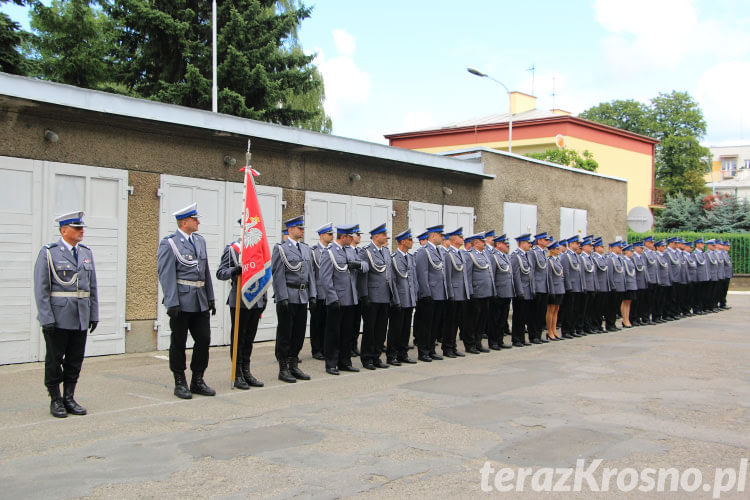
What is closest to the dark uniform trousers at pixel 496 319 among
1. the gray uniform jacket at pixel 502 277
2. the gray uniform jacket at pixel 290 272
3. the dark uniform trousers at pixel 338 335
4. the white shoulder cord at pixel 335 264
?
the gray uniform jacket at pixel 502 277

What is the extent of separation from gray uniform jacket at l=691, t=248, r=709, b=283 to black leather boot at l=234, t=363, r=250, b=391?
15.0 m

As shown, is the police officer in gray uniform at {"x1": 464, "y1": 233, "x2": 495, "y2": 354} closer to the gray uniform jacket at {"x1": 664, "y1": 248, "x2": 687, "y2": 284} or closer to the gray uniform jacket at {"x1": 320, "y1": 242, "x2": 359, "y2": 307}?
the gray uniform jacket at {"x1": 320, "y1": 242, "x2": 359, "y2": 307}

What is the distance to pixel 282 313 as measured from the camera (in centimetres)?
904

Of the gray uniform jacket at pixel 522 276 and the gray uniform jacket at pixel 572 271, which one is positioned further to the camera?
the gray uniform jacket at pixel 572 271

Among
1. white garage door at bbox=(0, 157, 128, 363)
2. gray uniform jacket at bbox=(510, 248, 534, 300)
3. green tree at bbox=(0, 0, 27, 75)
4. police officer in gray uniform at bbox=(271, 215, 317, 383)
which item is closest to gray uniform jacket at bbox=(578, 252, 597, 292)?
gray uniform jacket at bbox=(510, 248, 534, 300)

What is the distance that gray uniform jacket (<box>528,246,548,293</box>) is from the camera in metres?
13.5

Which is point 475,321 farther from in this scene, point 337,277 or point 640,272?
point 640,272

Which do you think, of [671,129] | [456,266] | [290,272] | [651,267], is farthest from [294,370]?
[671,129]

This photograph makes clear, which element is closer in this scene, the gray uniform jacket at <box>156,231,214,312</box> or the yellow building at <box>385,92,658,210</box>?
the gray uniform jacket at <box>156,231,214,312</box>

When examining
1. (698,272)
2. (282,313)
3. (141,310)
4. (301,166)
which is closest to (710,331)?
(698,272)

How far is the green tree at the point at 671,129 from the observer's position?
207 ft

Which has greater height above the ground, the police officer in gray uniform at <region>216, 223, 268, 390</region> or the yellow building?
the yellow building

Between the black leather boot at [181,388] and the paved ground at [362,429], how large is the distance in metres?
0.12

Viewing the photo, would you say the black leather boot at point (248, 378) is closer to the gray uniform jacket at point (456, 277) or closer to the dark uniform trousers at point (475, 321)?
the gray uniform jacket at point (456, 277)
